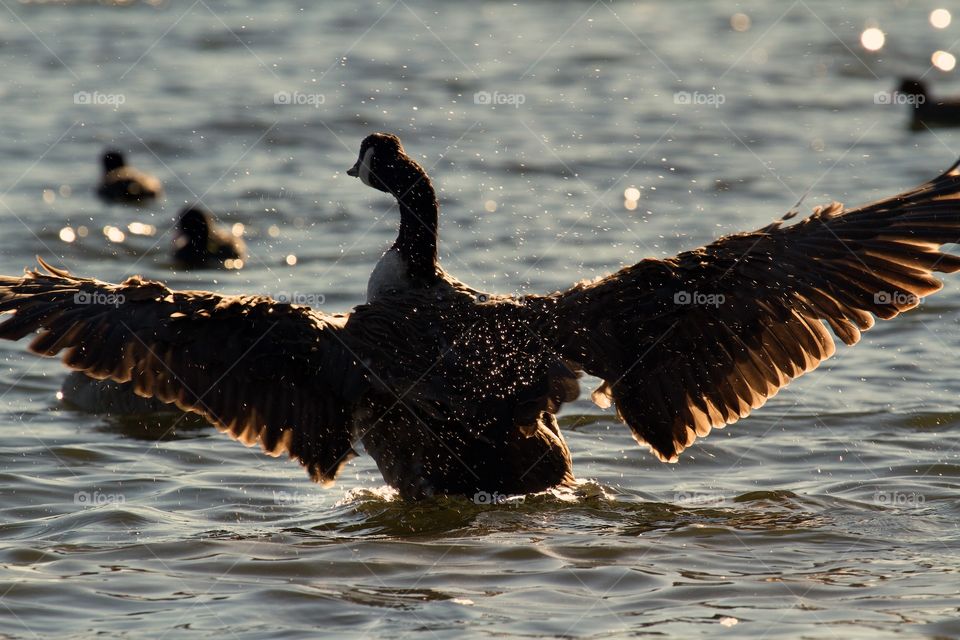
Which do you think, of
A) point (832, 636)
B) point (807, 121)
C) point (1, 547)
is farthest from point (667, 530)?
point (807, 121)

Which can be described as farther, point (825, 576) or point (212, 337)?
point (212, 337)

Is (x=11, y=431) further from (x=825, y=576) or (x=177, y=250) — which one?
(x=825, y=576)

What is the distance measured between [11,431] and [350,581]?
12.6 ft

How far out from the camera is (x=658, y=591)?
6.45 meters
